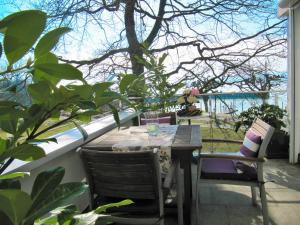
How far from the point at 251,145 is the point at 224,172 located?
32cm

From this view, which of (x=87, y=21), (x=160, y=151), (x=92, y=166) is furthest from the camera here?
(x=87, y=21)

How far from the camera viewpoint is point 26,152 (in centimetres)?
48

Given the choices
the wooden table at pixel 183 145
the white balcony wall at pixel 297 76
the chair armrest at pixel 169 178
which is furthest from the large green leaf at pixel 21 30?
the white balcony wall at pixel 297 76

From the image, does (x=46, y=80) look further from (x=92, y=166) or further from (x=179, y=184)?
(x=179, y=184)

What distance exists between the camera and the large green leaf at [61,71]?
41cm

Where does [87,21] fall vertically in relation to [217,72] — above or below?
above

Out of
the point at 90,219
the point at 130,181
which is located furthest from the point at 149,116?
the point at 90,219

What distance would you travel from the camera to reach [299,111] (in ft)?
13.6

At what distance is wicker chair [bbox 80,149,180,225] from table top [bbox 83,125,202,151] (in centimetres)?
34

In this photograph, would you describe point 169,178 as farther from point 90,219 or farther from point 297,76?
point 297,76

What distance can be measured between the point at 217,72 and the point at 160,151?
6.06m

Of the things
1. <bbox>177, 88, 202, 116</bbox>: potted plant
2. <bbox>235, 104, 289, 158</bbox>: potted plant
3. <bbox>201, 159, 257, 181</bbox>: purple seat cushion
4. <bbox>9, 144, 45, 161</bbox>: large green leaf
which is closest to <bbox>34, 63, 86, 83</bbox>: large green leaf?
<bbox>9, 144, 45, 161</bbox>: large green leaf

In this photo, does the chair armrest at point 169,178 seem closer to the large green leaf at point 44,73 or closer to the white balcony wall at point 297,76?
the large green leaf at point 44,73

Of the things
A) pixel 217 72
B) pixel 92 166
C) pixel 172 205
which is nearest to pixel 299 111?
pixel 172 205
